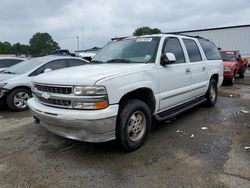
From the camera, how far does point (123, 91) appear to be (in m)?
3.39

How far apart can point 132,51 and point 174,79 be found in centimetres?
95

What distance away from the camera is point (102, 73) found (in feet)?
11.1

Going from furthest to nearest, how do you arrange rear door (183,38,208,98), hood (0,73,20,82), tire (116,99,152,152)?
hood (0,73,20,82), rear door (183,38,208,98), tire (116,99,152,152)

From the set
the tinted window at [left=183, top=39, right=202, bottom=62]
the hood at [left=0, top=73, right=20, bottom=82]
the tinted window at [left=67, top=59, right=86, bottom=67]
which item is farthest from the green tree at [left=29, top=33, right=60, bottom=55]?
the tinted window at [left=183, top=39, right=202, bottom=62]

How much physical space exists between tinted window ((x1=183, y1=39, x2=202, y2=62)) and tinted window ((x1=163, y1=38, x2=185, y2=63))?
35 cm

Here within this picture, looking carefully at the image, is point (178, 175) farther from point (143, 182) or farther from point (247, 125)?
point (247, 125)

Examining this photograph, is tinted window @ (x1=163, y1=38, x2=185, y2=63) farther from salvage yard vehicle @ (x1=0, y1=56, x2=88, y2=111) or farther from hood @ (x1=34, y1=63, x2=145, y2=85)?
salvage yard vehicle @ (x1=0, y1=56, x2=88, y2=111)

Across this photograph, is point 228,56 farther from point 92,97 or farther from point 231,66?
point 92,97

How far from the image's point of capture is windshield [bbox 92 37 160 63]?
13.8 ft

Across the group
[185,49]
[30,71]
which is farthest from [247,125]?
[30,71]

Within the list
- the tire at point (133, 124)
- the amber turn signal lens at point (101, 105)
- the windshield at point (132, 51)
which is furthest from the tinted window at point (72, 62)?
the amber turn signal lens at point (101, 105)

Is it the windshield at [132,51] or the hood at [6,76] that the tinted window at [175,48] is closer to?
the windshield at [132,51]

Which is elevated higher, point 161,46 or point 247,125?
point 161,46

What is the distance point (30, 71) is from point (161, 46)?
414 centimetres
